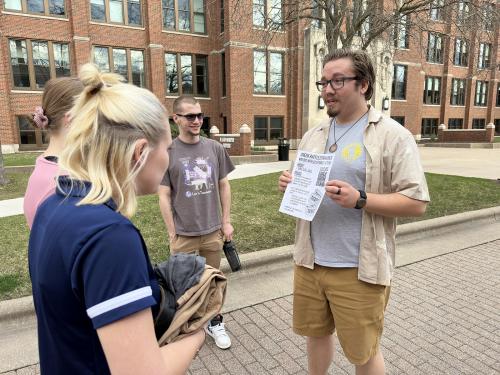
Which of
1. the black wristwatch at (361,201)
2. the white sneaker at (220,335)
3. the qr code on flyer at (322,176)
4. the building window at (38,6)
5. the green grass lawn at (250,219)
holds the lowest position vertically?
the white sneaker at (220,335)

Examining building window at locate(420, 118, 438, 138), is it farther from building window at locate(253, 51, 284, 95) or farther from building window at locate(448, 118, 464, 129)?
building window at locate(253, 51, 284, 95)

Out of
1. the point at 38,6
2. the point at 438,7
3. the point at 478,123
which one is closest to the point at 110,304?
the point at 438,7

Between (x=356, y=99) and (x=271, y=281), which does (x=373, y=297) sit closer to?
(x=356, y=99)

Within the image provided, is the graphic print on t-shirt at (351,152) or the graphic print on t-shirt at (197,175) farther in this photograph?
the graphic print on t-shirt at (197,175)

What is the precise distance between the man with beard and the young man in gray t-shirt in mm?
1217

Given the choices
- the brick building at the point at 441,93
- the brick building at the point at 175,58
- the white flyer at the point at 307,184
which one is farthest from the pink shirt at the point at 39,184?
the brick building at the point at 441,93

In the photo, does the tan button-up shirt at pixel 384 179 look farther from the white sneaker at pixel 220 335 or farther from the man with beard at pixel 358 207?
the white sneaker at pixel 220 335

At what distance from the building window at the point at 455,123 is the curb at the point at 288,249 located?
110ft

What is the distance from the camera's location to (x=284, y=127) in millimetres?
26766

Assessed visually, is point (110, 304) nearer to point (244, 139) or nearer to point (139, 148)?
point (139, 148)

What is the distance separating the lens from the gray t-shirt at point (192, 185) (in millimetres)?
3207

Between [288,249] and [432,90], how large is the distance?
35828mm

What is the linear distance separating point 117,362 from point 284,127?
86.7ft

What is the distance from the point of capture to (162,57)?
24.7m
